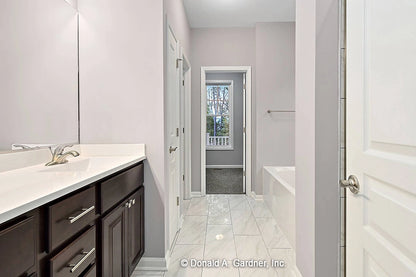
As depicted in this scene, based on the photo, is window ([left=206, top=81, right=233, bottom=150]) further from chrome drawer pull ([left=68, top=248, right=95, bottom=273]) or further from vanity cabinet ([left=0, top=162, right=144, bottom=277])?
chrome drawer pull ([left=68, top=248, right=95, bottom=273])

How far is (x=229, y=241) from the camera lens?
2.51 meters

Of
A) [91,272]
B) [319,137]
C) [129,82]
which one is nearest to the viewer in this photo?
[91,272]

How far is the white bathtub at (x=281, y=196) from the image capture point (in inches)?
94.7

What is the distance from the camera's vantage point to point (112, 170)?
139cm

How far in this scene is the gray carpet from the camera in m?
4.59

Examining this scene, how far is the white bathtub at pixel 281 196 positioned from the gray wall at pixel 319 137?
27.8 inches

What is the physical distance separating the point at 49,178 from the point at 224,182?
432 centimetres

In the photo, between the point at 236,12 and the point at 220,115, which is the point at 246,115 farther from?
the point at 220,115

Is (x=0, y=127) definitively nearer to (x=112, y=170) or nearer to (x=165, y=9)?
(x=112, y=170)

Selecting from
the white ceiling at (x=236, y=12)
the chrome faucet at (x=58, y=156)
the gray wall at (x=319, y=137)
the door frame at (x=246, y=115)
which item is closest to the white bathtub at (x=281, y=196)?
the door frame at (x=246, y=115)

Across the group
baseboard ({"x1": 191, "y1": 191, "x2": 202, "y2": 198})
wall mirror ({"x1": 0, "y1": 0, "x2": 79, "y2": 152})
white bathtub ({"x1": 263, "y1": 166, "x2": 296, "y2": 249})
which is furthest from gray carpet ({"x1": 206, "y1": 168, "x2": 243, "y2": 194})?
wall mirror ({"x1": 0, "y1": 0, "x2": 79, "y2": 152})
